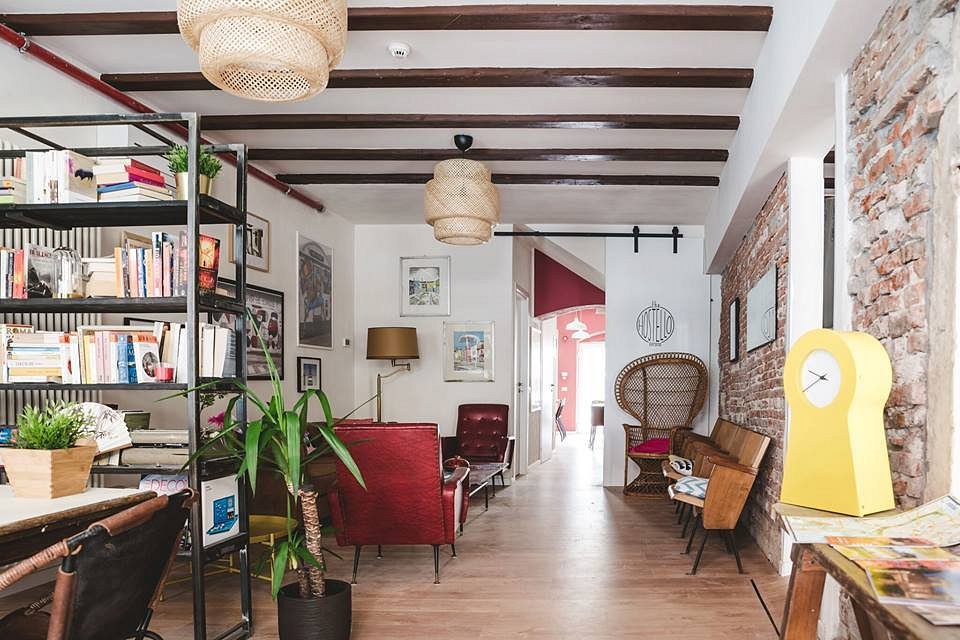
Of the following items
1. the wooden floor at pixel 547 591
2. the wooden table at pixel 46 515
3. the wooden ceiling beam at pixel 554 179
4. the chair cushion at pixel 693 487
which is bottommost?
the wooden floor at pixel 547 591

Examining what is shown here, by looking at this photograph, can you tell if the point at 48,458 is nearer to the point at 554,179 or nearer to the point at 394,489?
the point at 394,489

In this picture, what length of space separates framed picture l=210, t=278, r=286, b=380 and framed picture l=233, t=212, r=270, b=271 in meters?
0.21

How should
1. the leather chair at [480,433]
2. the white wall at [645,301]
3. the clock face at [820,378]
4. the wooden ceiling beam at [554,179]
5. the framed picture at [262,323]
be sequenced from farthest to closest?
1. the white wall at [645,301]
2. the leather chair at [480,433]
3. the wooden ceiling beam at [554,179]
4. the framed picture at [262,323]
5. the clock face at [820,378]

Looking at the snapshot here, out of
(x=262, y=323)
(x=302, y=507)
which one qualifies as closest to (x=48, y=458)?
(x=302, y=507)

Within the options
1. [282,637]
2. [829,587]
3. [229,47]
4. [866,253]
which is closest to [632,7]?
[866,253]

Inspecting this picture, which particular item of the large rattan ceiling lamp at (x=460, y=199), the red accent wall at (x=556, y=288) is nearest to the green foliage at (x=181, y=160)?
the large rattan ceiling lamp at (x=460, y=199)

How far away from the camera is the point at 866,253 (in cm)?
284

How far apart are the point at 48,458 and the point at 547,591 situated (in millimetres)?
2791

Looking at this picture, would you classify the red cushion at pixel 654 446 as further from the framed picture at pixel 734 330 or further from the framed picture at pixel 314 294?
the framed picture at pixel 314 294

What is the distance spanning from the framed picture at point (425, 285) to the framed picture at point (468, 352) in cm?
36

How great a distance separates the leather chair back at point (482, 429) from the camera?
7.82m

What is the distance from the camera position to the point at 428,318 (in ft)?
28.1

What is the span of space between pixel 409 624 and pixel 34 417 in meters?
2.05

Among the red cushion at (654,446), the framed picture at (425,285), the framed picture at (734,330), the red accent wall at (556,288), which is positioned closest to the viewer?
the framed picture at (734,330)
